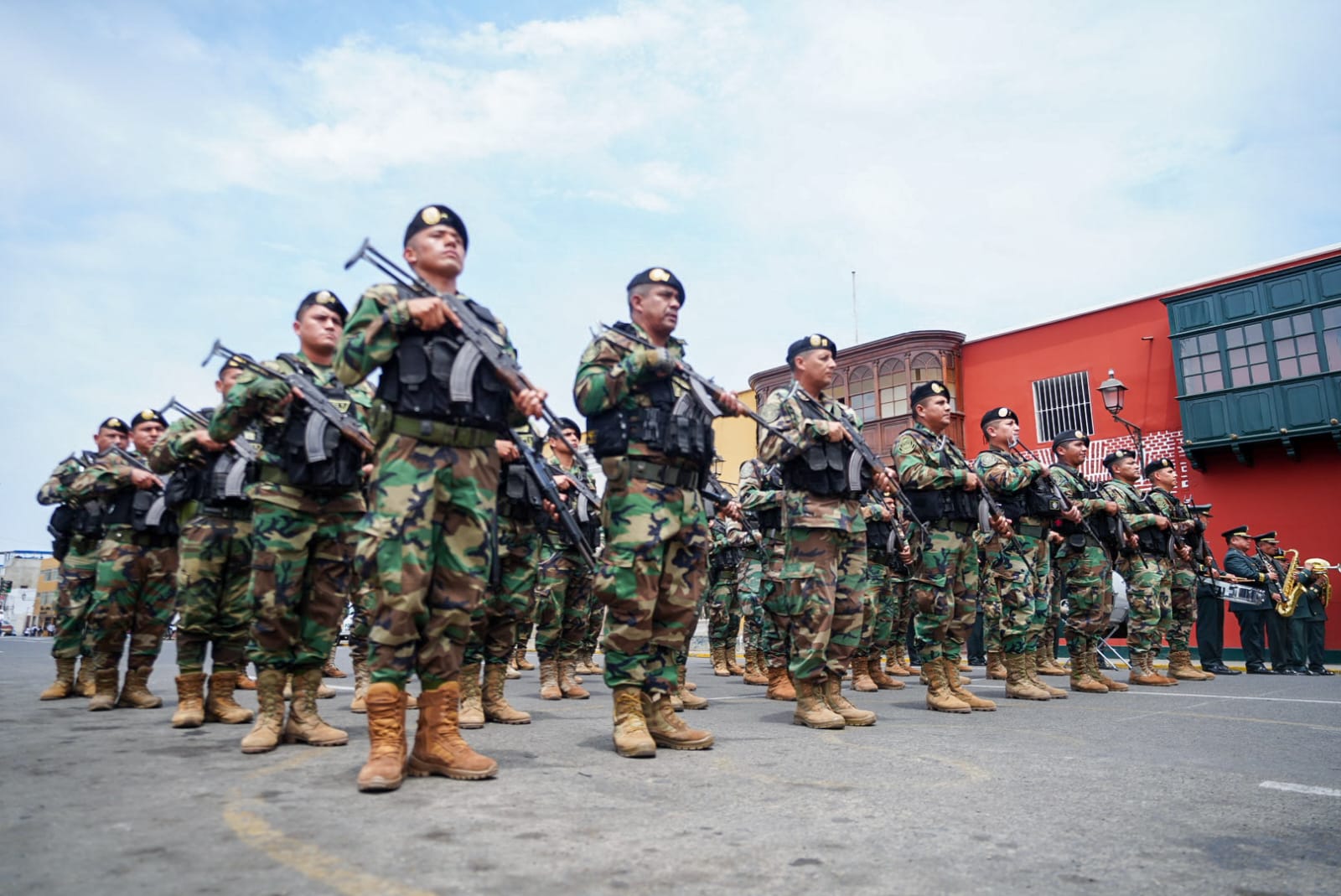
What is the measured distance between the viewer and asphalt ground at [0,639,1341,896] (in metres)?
2.15

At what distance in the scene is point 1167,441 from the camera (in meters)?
19.8

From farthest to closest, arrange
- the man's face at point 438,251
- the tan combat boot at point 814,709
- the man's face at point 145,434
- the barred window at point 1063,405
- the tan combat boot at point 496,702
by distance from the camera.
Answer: the barred window at point 1063,405
the man's face at point 145,434
the tan combat boot at point 496,702
the tan combat boot at point 814,709
the man's face at point 438,251

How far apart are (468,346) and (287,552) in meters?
1.70

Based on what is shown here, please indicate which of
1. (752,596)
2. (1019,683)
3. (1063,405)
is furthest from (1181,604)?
(1063,405)

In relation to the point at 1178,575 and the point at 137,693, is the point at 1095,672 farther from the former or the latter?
the point at 137,693

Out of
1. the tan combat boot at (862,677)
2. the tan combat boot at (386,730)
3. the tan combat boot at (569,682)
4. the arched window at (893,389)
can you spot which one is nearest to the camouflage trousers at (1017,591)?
the tan combat boot at (862,677)

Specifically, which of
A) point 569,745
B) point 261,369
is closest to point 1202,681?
point 569,745

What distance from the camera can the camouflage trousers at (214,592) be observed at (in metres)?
5.16

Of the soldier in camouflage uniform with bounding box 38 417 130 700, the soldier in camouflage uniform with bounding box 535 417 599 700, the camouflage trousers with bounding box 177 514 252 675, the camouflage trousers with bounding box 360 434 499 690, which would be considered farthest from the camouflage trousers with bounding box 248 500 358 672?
the soldier in camouflage uniform with bounding box 38 417 130 700

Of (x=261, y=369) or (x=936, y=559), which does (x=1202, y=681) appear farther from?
(x=261, y=369)

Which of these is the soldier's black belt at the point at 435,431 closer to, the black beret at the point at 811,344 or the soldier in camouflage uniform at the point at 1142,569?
the black beret at the point at 811,344

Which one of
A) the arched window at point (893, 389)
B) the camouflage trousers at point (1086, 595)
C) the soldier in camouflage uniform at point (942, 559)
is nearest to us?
the soldier in camouflage uniform at point (942, 559)

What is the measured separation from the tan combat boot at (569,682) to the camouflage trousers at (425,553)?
3933mm

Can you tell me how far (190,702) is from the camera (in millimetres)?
5102
